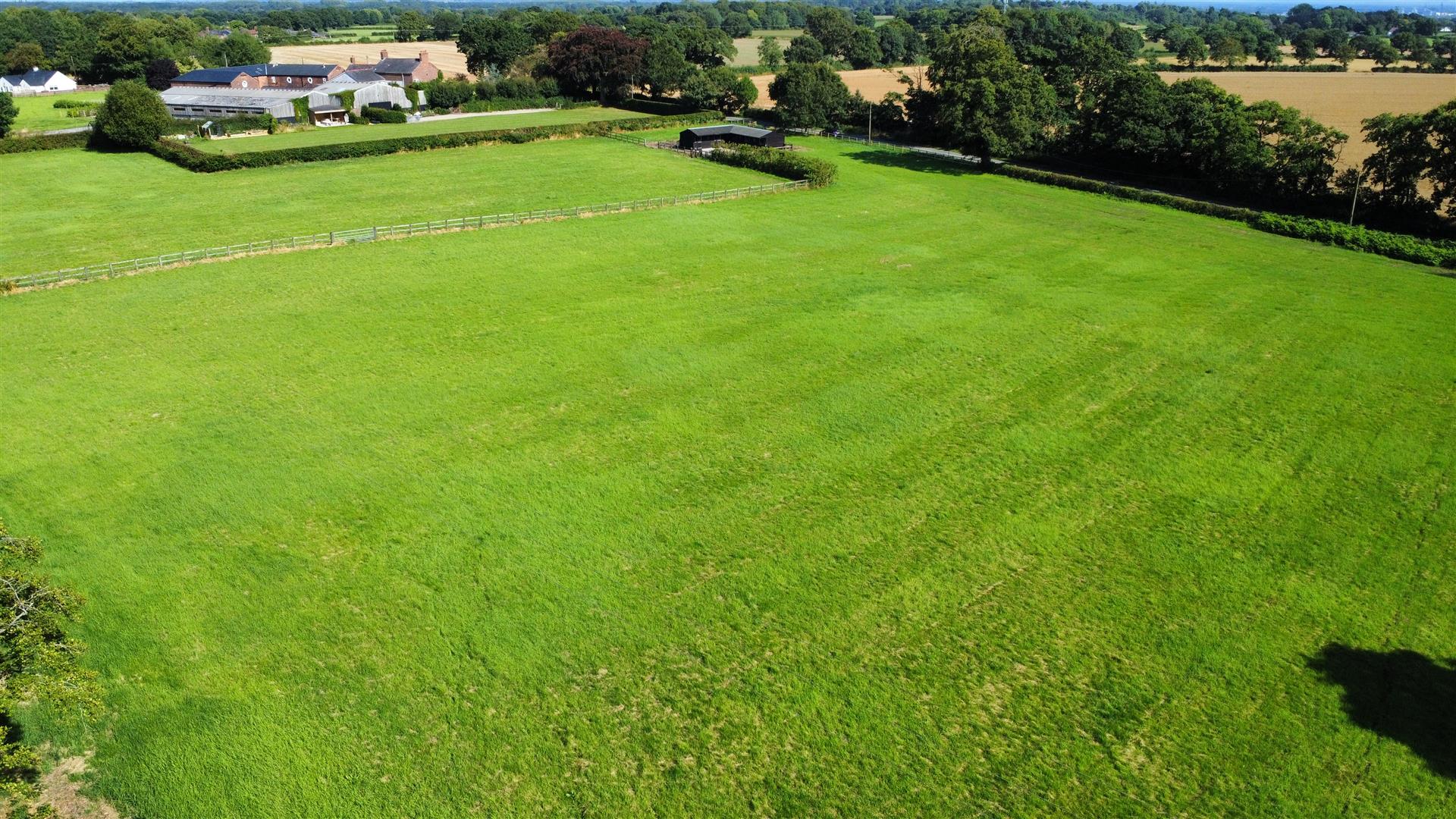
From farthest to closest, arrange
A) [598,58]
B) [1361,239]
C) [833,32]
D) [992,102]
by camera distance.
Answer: [833,32] < [598,58] < [992,102] < [1361,239]

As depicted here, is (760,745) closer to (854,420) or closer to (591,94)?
(854,420)

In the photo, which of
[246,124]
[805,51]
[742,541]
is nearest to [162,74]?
[246,124]

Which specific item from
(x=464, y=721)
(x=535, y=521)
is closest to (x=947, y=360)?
(x=535, y=521)

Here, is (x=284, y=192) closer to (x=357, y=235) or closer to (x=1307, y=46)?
(x=357, y=235)

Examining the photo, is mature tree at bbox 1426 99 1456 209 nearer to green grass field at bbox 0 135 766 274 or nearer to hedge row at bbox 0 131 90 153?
green grass field at bbox 0 135 766 274

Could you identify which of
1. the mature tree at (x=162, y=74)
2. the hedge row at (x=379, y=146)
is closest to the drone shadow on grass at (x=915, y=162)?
the hedge row at (x=379, y=146)

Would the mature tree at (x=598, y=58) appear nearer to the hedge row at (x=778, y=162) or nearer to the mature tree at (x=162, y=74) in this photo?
the hedge row at (x=778, y=162)
